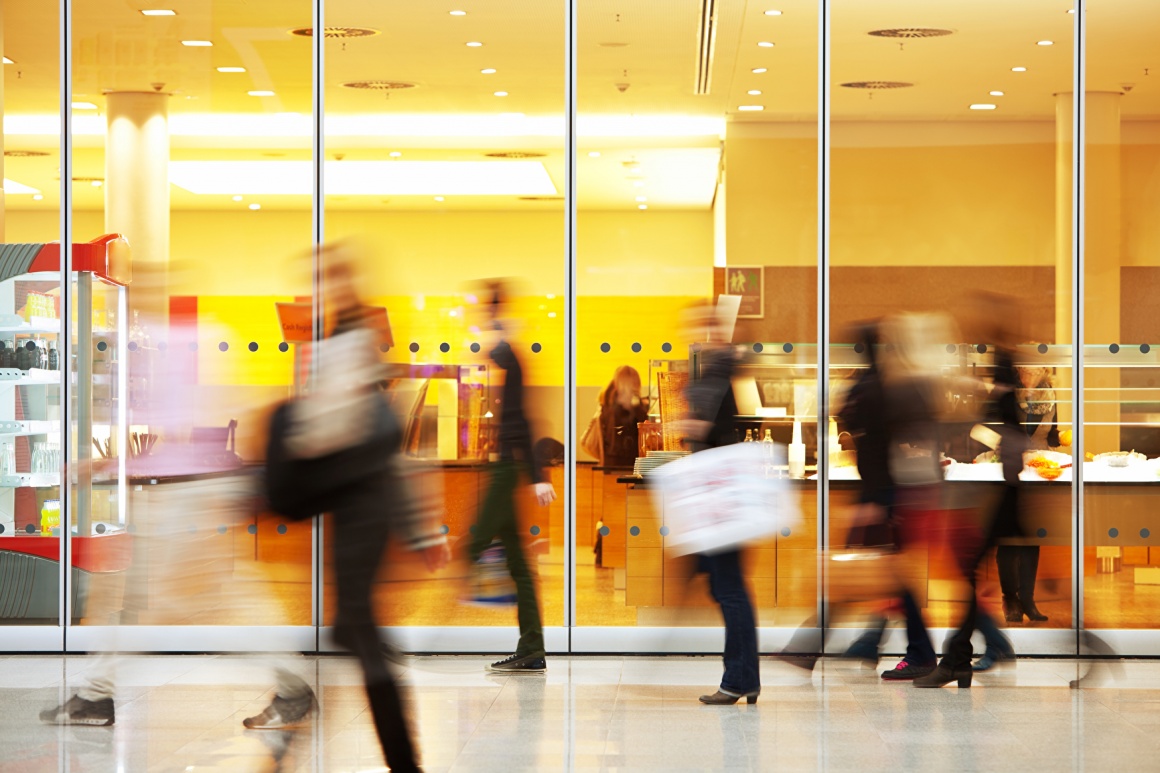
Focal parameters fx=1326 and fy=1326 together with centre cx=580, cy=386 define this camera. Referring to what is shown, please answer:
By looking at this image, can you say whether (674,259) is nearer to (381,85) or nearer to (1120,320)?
(381,85)

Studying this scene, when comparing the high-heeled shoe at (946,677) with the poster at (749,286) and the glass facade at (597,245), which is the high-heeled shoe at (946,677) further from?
the poster at (749,286)

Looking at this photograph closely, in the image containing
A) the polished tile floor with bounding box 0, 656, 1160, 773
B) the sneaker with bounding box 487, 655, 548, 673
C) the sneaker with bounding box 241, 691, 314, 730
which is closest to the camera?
the polished tile floor with bounding box 0, 656, 1160, 773

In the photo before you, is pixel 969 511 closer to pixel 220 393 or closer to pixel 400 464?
pixel 400 464

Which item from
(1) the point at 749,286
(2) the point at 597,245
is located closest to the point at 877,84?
(1) the point at 749,286

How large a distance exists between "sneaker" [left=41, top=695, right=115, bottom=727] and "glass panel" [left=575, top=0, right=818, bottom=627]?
2.71 meters

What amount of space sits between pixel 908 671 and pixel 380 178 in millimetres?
3943

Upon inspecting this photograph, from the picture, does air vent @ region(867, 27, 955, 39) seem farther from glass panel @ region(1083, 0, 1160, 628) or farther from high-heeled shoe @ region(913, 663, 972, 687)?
high-heeled shoe @ region(913, 663, 972, 687)

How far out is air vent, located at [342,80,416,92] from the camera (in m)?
7.56

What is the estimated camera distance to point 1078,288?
24.7 ft

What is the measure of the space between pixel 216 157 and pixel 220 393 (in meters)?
1.45

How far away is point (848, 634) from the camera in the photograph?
739 cm

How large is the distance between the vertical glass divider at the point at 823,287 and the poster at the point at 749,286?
13.1 inches

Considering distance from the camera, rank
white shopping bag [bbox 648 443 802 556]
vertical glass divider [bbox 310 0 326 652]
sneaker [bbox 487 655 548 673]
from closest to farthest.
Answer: white shopping bag [bbox 648 443 802 556] < sneaker [bbox 487 655 548 673] < vertical glass divider [bbox 310 0 326 652]

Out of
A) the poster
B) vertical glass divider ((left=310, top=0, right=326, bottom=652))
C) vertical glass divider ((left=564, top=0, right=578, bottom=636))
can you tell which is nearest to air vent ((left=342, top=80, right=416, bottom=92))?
vertical glass divider ((left=310, top=0, right=326, bottom=652))
